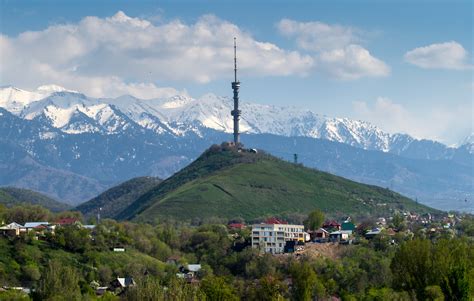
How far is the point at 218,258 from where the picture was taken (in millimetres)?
153375

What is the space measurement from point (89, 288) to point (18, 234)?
31085 millimetres

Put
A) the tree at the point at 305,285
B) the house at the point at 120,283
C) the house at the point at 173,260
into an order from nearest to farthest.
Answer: the tree at the point at 305,285 → the house at the point at 120,283 → the house at the point at 173,260

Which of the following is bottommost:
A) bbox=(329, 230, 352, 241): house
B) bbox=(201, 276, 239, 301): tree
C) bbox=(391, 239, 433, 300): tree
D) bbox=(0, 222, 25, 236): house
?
bbox=(201, 276, 239, 301): tree

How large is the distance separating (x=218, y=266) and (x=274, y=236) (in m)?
23.4

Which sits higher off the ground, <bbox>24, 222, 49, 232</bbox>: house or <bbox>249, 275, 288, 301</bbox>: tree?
<bbox>24, 222, 49, 232</bbox>: house

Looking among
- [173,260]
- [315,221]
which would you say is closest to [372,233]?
[315,221]

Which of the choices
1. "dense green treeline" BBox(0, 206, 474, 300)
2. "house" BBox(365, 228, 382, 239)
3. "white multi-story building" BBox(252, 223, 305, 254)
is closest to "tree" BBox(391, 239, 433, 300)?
"dense green treeline" BBox(0, 206, 474, 300)

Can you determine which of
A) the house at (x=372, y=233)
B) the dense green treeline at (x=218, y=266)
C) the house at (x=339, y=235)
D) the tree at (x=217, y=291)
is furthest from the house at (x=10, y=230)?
the house at (x=372, y=233)

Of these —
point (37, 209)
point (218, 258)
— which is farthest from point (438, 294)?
point (37, 209)

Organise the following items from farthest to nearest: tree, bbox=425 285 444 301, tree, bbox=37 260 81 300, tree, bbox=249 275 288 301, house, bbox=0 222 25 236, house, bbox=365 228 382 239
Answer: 1. house, bbox=365 228 382 239
2. house, bbox=0 222 25 236
3. tree, bbox=249 275 288 301
4. tree, bbox=425 285 444 301
5. tree, bbox=37 260 81 300

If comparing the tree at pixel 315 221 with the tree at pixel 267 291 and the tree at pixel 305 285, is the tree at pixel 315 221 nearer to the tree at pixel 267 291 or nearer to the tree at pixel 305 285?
the tree at pixel 305 285

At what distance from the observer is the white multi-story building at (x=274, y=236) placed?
165 m

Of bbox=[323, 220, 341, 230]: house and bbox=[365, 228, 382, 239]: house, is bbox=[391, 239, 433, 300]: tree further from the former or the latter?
bbox=[323, 220, 341, 230]: house

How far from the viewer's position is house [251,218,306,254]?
165m
